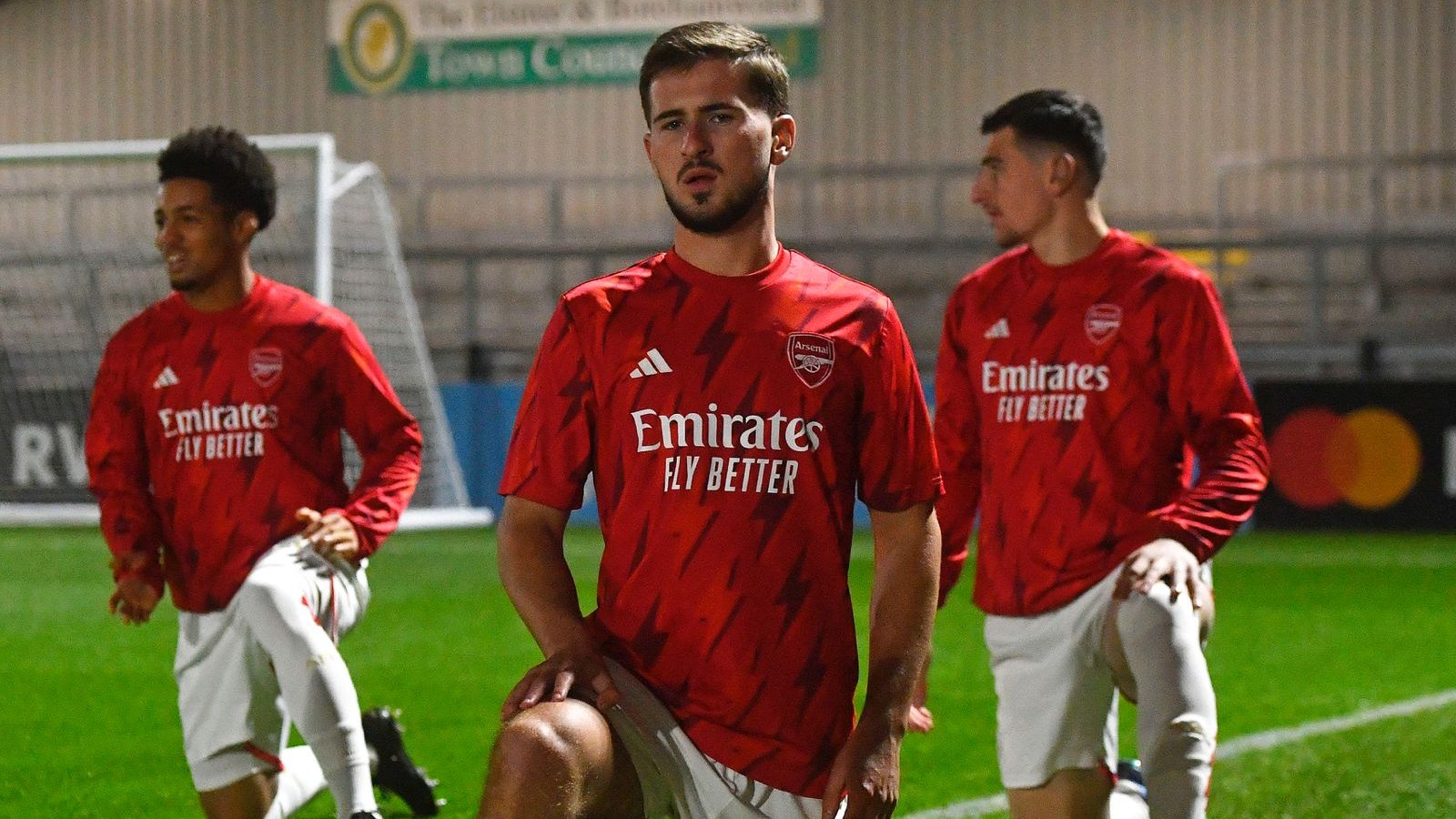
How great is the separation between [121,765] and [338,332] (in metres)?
2.36

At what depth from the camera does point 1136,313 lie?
14.1 feet

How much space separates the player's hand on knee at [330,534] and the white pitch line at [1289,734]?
1.92 meters

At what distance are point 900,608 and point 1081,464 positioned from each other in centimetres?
158

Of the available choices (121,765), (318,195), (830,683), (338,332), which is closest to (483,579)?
(318,195)

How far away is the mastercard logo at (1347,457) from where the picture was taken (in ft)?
48.6

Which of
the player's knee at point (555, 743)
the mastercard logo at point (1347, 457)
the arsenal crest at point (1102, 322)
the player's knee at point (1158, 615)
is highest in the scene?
the arsenal crest at point (1102, 322)

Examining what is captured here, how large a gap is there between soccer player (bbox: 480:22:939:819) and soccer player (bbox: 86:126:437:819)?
1981 millimetres

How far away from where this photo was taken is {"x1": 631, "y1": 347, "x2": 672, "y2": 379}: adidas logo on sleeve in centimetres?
280

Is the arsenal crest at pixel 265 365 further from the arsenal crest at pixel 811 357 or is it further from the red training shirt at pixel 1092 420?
the arsenal crest at pixel 811 357

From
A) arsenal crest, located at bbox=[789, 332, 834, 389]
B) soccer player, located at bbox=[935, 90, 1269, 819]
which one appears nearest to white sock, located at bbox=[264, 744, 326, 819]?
soccer player, located at bbox=[935, 90, 1269, 819]

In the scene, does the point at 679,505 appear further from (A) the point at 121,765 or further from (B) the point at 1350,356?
(B) the point at 1350,356

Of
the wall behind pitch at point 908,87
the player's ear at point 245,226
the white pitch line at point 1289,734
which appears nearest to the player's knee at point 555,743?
the player's ear at point 245,226

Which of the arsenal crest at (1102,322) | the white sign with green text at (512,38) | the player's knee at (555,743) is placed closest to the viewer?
the player's knee at (555,743)

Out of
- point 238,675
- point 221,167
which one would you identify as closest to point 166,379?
point 221,167
